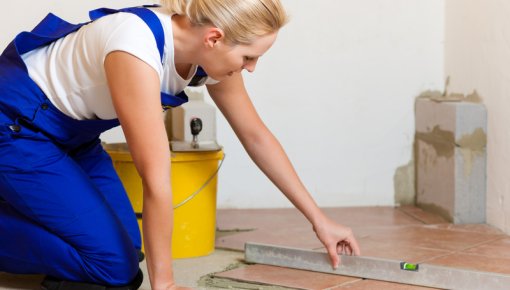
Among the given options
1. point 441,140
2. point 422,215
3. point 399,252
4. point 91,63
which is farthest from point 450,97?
point 91,63

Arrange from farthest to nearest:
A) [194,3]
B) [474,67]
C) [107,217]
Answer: [474,67], [107,217], [194,3]

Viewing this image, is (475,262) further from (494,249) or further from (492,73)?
(492,73)

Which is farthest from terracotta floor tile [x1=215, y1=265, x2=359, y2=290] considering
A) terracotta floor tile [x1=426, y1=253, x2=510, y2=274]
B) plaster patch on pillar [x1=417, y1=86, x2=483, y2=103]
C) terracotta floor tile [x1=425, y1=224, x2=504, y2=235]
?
plaster patch on pillar [x1=417, y1=86, x2=483, y2=103]

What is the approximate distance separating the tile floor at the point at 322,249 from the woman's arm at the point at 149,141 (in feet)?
1.63

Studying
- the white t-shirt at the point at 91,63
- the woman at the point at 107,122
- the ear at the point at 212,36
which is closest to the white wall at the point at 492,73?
the woman at the point at 107,122

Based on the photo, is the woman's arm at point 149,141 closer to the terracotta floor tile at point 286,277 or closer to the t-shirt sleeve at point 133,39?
the t-shirt sleeve at point 133,39

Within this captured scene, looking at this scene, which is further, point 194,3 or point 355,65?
point 355,65

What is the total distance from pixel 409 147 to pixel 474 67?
0.52 metres

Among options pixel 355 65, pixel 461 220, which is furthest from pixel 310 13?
pixel 461 220

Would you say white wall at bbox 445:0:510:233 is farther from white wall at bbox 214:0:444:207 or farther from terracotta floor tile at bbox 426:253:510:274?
terracotta floor tile at bbox 426:253:510:274

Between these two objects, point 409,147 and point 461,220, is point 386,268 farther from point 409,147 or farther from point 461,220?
point 409,147

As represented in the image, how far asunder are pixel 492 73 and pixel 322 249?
1.03 m

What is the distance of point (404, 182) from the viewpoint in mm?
3777

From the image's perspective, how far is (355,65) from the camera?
3.68 metres
